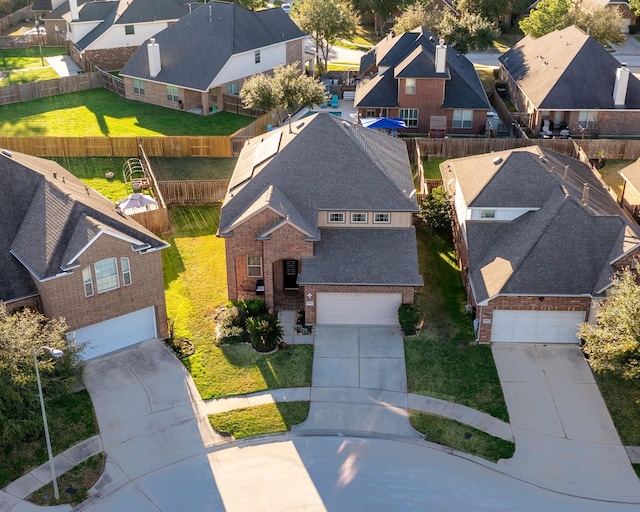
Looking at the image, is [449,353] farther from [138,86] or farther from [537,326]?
[138,86]

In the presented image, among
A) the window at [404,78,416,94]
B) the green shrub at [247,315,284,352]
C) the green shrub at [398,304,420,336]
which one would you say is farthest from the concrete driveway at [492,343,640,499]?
the window at [404,78,416,94]

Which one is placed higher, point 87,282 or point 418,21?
point 418,21

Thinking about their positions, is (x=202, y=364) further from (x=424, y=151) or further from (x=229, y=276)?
(x=424, y=151)

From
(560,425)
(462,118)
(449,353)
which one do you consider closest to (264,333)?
(449,353)

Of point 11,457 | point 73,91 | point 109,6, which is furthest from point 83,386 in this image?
point 109,6

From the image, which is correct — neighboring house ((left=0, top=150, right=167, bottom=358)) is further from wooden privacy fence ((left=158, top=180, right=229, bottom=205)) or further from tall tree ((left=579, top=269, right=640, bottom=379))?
tall tree ((left=579, top=269, right=640, bottom=379))

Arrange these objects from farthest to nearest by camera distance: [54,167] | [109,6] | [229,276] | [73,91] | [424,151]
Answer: [109,6], [73,91], [424,151], [54,167], [229,276]
